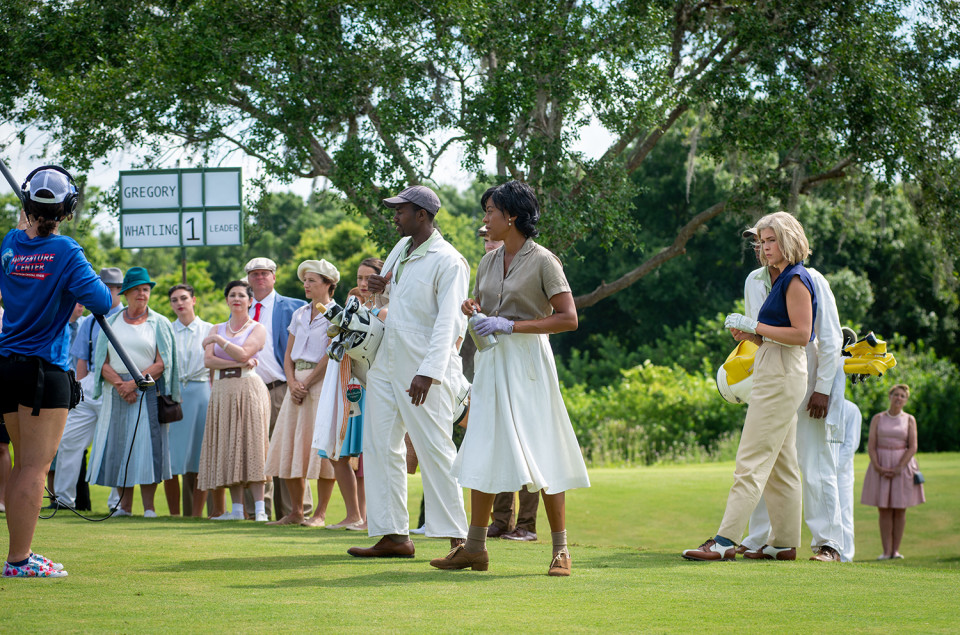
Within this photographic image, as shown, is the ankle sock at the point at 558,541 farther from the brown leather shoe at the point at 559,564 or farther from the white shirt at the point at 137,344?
the white shirt at the point at 137,344

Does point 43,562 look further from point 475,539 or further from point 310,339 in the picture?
point 310,339

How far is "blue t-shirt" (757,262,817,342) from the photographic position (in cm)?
711

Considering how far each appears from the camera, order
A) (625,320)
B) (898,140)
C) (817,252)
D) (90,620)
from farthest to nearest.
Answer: (625,320) → (817,252) → (898,140) → (90,620)

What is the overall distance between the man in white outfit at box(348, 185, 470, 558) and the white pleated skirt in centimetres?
56

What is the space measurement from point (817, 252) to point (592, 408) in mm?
14283

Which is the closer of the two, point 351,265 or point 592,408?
point 592,408

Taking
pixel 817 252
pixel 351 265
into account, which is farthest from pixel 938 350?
pixel 351 265

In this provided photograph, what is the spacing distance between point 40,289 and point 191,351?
5928mm

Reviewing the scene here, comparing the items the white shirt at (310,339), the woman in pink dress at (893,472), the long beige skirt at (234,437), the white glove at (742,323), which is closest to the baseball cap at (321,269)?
the white shirt at (310,339)

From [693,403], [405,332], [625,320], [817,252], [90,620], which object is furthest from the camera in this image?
[625,320]

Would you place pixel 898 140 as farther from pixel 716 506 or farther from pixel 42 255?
pixel 42 255

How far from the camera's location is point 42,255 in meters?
5.68

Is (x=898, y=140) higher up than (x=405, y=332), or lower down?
higher up

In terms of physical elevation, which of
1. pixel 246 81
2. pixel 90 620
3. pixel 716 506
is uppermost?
pixel 246 81
